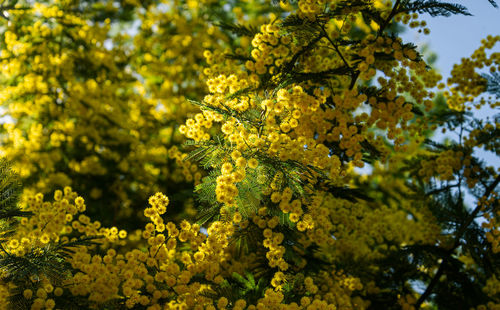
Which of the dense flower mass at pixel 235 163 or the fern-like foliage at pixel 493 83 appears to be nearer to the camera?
the dense flower mass at pixel 235 163

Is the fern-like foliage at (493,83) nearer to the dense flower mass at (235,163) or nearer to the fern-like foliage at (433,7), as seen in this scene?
the dense flower mass at (235,163)

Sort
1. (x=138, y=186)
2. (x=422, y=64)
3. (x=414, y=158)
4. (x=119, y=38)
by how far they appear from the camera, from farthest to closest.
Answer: (x=119, y=38), (x=138, y=186), (x=414, y=158), (x=422, y=64)

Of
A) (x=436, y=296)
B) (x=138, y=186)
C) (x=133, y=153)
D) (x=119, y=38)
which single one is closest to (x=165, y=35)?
(x=119, y=38)

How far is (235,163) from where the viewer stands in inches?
136

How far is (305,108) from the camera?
3.71 m

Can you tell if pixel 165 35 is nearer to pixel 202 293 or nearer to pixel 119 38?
pixel 119 38

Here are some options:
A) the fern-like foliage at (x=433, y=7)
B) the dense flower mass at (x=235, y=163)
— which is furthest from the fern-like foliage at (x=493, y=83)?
the fern-like foliage at (x=433, y=7)

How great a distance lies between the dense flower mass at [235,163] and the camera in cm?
344

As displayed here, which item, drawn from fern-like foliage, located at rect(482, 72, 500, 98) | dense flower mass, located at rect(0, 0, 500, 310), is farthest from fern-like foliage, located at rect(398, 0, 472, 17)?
fern-like foliage, located at rect(482, 72, 500, 98)

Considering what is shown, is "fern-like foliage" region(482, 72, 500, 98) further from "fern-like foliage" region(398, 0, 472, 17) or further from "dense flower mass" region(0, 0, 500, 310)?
"fern-like foliage" region(398, 0, 472, 17)

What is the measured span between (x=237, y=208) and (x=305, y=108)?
1.07 m

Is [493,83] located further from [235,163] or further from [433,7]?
[235,163]

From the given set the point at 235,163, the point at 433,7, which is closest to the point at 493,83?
the point at 433,7

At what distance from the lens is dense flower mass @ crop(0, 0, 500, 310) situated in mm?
3438
